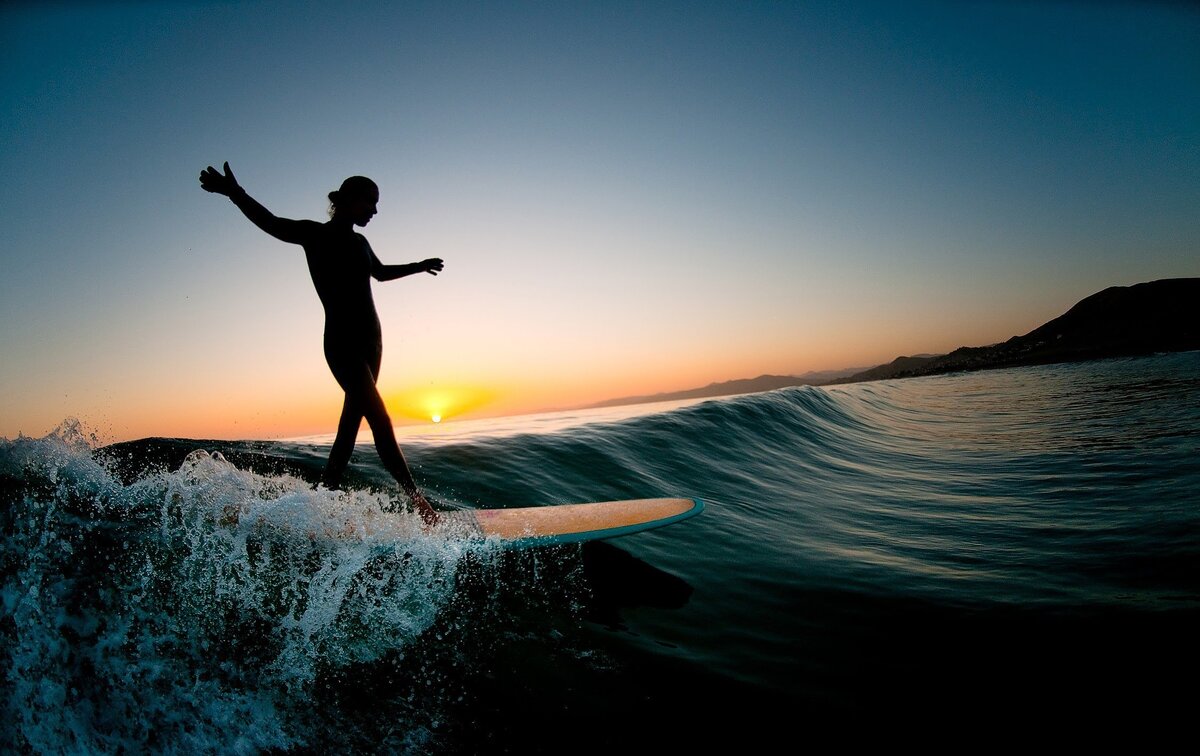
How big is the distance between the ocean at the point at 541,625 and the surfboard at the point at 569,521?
25 centimetres

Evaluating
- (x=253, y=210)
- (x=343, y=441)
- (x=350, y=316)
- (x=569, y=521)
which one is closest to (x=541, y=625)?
(x=569, y=521)

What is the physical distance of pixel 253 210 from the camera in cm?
305

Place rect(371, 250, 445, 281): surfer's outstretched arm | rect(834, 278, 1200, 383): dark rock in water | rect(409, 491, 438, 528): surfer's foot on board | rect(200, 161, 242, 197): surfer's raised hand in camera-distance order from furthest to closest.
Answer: rect(834, 278, 1200, 383): dark rock in water, rect(371, 250, 445, 281): surfer's outstretched arm, rect(409, 491, 438, 528): surfer's foot on board, rect(200, 161, 242, 197): surfer's raised hand

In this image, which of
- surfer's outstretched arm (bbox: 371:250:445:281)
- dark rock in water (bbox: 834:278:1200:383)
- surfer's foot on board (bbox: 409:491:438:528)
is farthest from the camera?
dark rock in water (bbox: 834:278:1200:383)

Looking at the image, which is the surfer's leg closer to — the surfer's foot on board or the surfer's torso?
the surfer's torso

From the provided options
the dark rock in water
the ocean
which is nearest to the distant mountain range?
the dark rock in water

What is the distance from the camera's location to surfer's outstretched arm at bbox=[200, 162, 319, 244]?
2.94 m

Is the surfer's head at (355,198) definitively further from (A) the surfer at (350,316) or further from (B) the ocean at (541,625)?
(B) the ocean at (541,625)

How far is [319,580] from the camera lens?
101 inches

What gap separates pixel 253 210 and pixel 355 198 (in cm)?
67

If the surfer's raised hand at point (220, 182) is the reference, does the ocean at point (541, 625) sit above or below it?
below

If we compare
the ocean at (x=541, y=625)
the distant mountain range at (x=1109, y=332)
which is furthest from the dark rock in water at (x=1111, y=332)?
the ocean at (x=541, y=625)

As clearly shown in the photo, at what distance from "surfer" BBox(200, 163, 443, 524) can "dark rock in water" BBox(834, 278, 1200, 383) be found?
209 ft

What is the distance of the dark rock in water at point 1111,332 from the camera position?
50.0 meters
